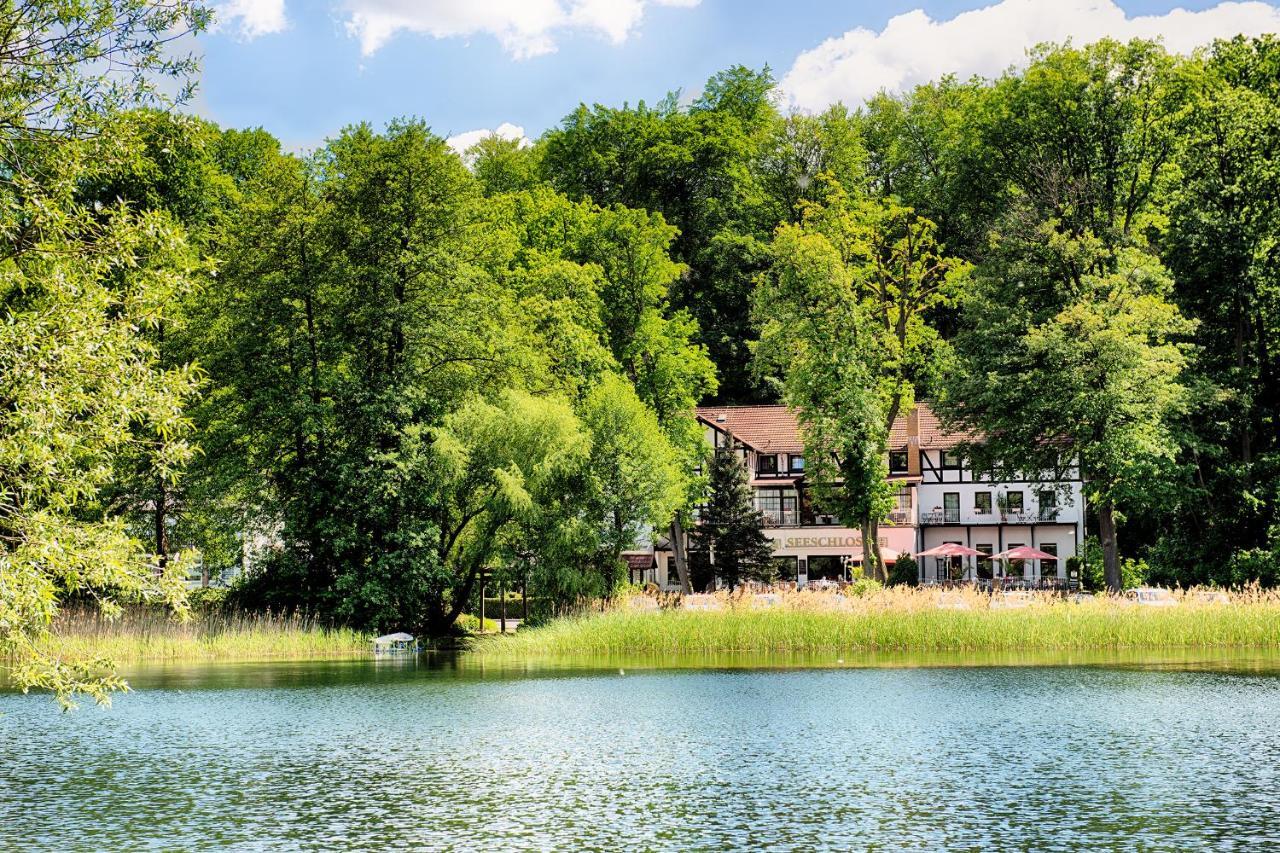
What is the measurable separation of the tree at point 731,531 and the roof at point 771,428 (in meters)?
10.1

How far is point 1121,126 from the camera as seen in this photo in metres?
54.0

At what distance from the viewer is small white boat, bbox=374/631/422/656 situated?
4225 centimetres

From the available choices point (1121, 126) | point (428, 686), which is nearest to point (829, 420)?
point (1121, 126)

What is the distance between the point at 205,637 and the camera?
39.5m

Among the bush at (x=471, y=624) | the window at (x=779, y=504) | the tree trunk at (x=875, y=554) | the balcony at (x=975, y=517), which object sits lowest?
the bush at (x=471, y=624)

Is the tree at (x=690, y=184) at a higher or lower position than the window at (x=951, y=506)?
higher

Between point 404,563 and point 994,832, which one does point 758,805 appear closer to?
point 994,832

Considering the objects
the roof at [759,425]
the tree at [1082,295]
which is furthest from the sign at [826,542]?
the tree at [1082,295]

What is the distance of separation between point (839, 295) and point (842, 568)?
88.4 feet

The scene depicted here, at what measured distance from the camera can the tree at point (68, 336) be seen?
15148 mm

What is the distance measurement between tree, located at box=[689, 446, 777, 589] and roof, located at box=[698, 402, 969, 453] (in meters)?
10.1

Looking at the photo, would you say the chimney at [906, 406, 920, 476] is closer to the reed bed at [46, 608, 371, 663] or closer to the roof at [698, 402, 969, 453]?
the roof at [698, 402, 969, 453]

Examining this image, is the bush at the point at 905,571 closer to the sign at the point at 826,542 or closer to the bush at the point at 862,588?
the sign at the point at 826,542

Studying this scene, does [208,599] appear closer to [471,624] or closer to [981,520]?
[471,624]
